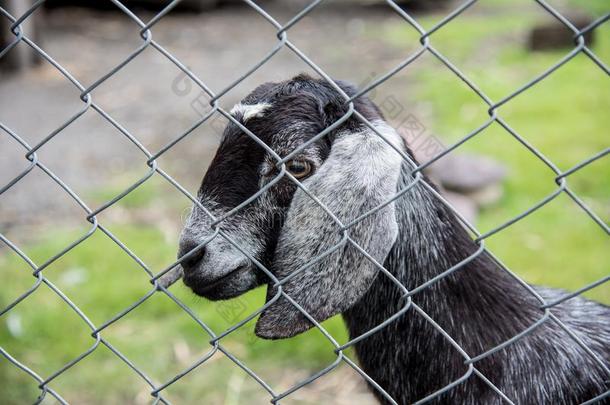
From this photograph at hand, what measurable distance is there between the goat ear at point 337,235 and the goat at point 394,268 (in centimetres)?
1

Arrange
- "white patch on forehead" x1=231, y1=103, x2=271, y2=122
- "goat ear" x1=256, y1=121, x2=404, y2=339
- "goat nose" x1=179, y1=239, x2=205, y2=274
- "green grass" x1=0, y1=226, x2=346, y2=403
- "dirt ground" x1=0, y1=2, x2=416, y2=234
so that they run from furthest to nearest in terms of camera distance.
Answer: "dirt ground" x1=0, y1=2, x2=416, y2=234 < "green grass" x1=0, y1=226, x2=346, y2=403 < "white patch on forehead" x1=231, y1=103, x2=271, y2=122 < "goat nose" x1=179, y1=239, x2=205, y2=274 < "goat ear" x1=256, y1=121, x2=404, y2=339

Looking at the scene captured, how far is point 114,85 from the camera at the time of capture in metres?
8.52

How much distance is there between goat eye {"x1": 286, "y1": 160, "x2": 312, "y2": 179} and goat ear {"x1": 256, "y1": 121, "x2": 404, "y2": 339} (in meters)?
0.13

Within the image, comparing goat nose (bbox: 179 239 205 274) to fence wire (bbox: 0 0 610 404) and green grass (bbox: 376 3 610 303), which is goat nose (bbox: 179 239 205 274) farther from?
green grass (bbox: 376 3 610 303)

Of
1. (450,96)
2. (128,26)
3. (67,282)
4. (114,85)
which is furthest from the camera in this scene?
(128,26)

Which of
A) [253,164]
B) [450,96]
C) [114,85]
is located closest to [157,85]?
[114,85]

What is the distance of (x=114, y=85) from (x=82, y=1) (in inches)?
147

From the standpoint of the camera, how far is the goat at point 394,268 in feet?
8.23

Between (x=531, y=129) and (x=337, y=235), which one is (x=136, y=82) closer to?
(x=531, y=129)

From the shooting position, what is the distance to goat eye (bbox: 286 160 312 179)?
2530mm

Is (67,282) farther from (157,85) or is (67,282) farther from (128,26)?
(128,26)

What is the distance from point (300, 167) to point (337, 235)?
0.32m

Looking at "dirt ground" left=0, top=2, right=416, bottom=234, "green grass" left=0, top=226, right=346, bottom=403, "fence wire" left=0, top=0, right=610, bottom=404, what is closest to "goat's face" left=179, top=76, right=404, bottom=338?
"fence wire" left=0, top=0, right=610, bottom=404

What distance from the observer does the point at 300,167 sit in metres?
2.54
